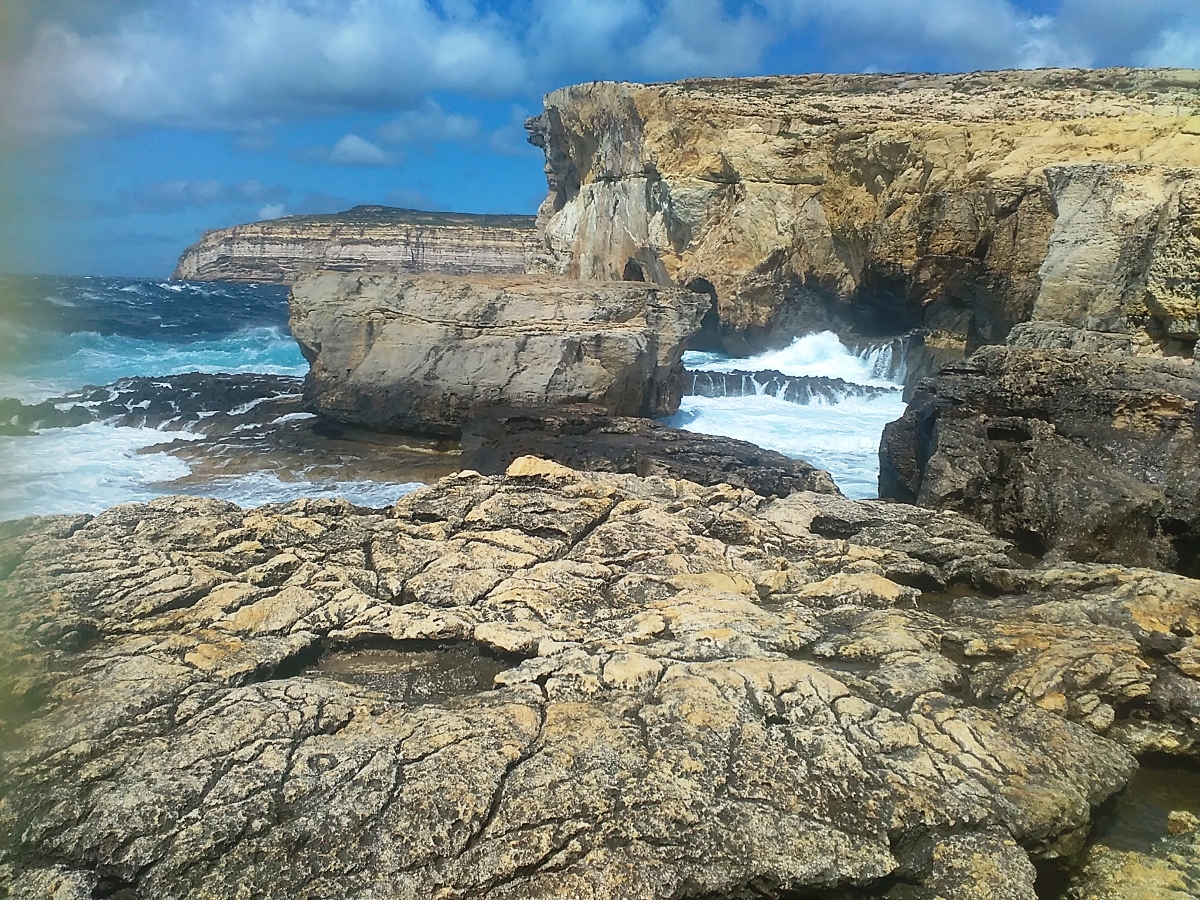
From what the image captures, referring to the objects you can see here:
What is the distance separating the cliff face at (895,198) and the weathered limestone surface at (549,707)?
8860mm

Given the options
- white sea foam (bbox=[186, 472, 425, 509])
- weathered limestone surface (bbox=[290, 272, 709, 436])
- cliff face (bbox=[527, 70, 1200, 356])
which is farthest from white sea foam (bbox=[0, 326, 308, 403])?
cliff face (bbox=[527, 70, 1200, 356])

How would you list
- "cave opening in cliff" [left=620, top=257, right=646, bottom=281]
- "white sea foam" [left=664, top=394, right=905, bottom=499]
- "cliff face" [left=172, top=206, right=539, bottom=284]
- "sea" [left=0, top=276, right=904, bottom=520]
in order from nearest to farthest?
"sea" [left=0, top=276, right=904, bottom=520] < "white sea foam" [left=664, top=394, right=905, bottom=499] < "cave opening in cliff" [left=620, top=257, right=646, bottom=281] < "cliff face" [left=172, top=206, right=539, bottom=284]

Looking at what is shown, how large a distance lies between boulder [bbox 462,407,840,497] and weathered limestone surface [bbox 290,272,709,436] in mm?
1136

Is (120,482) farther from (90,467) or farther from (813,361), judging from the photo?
(813,361)

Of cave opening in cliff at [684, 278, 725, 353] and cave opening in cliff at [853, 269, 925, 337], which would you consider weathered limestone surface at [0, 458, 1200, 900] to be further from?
cave opening in cliff at [684, 278, 725, 353]

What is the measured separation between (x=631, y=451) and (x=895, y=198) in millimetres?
15904

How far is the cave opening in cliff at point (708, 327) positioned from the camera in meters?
26.3

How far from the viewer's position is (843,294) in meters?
25.7

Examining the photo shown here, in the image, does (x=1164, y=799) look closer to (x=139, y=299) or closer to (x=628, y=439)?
(x=628, y=439)

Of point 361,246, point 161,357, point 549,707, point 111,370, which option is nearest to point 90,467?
point 549,707

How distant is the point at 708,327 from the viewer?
27.6 meters

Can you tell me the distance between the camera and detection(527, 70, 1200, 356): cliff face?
15266 mm

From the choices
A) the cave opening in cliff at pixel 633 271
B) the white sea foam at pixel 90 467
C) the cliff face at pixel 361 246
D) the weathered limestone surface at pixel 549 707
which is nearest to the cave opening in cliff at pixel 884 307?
the cave opening in cliff at pixel 633 271

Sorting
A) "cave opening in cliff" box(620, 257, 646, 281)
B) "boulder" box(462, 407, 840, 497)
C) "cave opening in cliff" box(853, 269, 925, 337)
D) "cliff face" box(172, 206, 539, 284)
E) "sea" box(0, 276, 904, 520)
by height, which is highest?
"cliff face" box(172, 206, 539, 284)
